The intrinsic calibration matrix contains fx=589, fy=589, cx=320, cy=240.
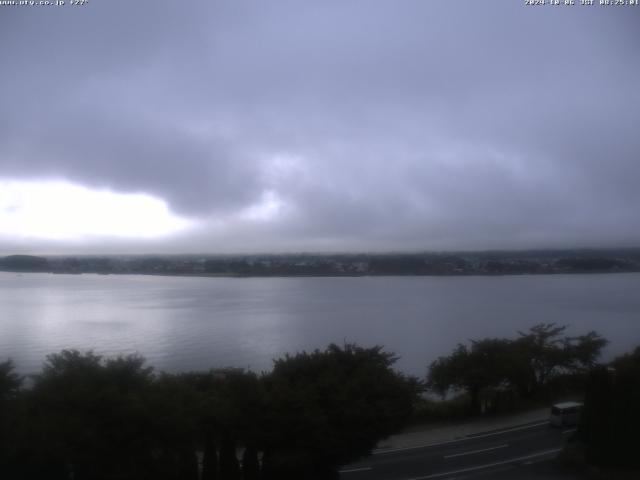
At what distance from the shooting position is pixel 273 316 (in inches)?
1073

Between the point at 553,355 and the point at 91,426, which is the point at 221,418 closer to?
the point at 91,426

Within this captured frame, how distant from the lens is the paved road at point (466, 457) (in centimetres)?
727

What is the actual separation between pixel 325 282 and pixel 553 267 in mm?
19578

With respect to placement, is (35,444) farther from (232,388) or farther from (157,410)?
(232,388)

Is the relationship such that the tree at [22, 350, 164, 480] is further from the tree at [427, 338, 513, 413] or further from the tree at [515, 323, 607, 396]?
the tree at [515, 323, 607, 396]

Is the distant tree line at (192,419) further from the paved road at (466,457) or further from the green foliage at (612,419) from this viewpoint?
the green foliage at (612,419)

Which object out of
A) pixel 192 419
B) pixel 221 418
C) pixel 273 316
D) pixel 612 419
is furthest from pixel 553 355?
pixel 273 316

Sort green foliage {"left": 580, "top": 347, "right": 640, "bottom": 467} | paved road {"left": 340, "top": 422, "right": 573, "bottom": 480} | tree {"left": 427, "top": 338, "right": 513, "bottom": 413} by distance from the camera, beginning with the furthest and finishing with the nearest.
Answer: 1. tree {"left": 427, "top": 338, "right": 513, "bottom": 413}
2. paved road {"left": 340, "top": 422, "right": 573, "bottom": 480}
3. green foliage {"left": 580, "top": 347, "right": 640, "bottom": 467}

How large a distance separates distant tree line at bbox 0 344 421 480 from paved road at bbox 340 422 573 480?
77cm

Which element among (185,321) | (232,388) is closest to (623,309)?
(185,321)

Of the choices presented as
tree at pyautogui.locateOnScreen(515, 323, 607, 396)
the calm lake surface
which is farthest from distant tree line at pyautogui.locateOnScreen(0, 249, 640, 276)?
tree at pyautogui.locateOnScreen(515, 323, 607, 396)

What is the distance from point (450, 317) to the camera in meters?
28.4

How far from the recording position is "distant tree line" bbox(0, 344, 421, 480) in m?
5.28

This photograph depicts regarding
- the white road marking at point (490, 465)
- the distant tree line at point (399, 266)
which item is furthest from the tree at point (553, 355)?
the distant tree line at point (399, 266)
